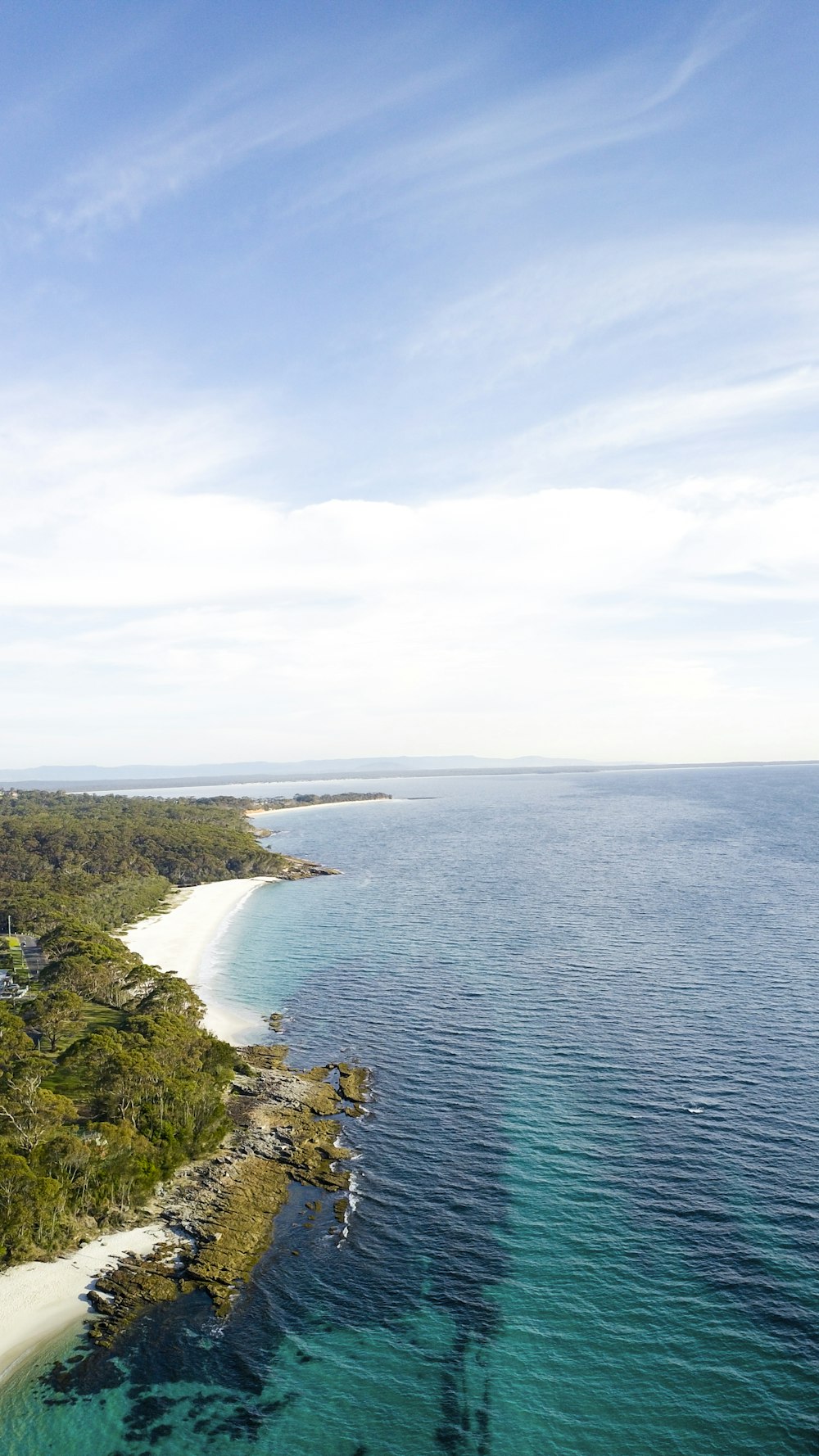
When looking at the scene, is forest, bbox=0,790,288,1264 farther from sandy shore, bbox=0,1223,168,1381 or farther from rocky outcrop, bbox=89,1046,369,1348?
rocky outcrop, bbox=89,1046,369,1348

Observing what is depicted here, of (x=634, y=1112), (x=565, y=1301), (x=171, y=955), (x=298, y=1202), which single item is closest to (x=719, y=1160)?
(x=634, y=1112)

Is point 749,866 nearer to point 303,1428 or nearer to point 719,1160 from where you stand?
point 719,1160

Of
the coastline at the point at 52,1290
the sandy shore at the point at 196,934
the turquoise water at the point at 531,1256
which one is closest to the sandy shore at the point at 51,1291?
the coastline at the point at 52,1290

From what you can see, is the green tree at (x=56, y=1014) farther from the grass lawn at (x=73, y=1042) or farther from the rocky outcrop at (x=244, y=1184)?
the rocky outcrop at (x=244, y=1184)

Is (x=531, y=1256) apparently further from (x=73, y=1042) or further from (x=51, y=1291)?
(x=73, y=1042)

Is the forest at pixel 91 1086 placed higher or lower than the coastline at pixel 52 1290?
higher

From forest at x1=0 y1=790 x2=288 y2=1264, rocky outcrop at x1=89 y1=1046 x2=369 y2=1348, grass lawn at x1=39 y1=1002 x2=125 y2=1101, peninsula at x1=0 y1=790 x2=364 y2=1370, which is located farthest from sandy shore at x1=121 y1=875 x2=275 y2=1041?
rocky outcrop at x1=89 y1=1046 x2=369 y2=1348
